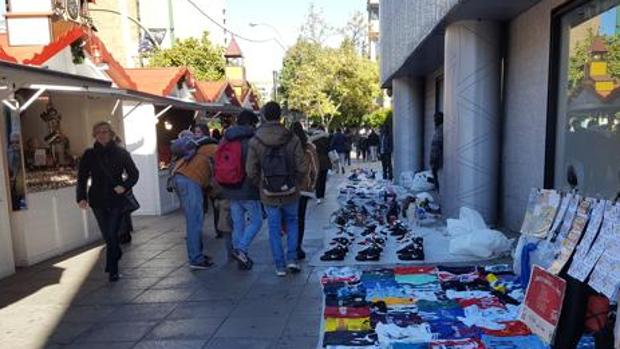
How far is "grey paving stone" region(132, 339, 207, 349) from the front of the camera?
4.08 metres

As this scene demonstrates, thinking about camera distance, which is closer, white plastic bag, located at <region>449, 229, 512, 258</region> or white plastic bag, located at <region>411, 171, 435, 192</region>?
white plastic bag, located at <region>449, 229, 512, 258</region>

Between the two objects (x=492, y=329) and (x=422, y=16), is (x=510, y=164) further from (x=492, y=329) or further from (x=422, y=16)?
(x=492, y=329)

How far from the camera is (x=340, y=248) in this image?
6.68m

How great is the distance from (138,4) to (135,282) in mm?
44575

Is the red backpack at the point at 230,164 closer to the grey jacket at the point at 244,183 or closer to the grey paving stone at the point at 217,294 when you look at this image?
the grey jacket at the point at 244,183

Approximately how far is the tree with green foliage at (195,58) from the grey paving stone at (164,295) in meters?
25.1

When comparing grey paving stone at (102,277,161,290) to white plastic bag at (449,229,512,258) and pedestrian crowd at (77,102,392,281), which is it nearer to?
pedestrian crowd at (77,102,392,281)

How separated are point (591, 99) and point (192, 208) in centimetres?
457

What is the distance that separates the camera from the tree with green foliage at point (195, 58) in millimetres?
29438

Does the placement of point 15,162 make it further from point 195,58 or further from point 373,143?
point 195,58

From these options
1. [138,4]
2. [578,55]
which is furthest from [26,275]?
[138,4]

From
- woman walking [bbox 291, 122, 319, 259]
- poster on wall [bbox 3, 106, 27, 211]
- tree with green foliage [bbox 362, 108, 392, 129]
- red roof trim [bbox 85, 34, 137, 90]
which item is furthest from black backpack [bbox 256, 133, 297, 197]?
tree with green foliage [bbox 362, 108, 392, 129]

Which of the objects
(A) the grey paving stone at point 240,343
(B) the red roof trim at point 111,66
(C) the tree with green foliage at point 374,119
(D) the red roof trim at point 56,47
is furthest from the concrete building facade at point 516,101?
(C) the tree with green foliage at point 374,119

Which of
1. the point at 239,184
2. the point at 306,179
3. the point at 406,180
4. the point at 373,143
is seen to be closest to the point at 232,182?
the point at 239,184
